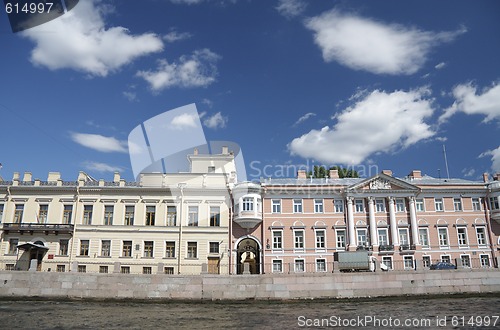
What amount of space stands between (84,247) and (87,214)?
3103mm

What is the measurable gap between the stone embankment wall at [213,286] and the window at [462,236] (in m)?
13.0

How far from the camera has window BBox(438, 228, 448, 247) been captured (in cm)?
4139

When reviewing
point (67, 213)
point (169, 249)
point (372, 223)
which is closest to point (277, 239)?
point (372, 223)

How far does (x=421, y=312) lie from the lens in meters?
22.6

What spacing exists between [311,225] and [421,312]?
1910 cm

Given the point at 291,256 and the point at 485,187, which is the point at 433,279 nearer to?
the point at 291,256

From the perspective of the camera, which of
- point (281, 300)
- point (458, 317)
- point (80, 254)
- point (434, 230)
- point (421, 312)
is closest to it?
point (458, 317)

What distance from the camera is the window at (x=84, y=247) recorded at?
3903 centimetres

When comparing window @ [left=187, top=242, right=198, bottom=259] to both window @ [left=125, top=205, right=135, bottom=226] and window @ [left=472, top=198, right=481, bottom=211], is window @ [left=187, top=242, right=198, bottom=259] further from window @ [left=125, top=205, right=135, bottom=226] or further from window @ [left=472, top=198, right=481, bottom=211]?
window @ [left=472, top=198, right=481, bottom=211]

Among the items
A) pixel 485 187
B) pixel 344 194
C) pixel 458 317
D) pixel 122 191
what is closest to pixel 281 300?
pixel 458 317

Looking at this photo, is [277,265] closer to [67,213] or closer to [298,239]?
[298,239]

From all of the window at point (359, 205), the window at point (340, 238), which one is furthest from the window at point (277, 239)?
the window at point (359, 205)

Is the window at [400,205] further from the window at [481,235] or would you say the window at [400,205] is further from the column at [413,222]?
the window at [481,235]

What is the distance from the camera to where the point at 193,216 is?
40.7 m
